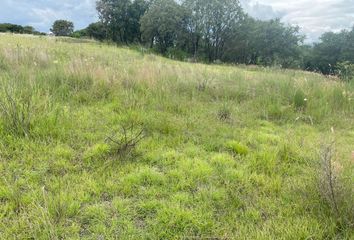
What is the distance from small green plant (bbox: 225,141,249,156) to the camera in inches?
150

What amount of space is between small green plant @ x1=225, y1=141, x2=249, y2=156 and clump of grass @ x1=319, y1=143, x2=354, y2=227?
127 centimetres

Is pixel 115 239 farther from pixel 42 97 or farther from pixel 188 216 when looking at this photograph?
pixel 42 97

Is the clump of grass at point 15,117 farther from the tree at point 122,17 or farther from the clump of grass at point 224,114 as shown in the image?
the tree at point 122,17

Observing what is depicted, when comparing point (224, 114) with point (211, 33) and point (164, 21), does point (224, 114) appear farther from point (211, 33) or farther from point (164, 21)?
point (211, 33)

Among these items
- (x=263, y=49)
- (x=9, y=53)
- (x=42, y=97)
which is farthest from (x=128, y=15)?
(x=42, y=97)

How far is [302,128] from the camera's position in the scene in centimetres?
507

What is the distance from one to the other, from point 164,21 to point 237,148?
3670 cm

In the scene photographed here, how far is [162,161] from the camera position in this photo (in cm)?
344

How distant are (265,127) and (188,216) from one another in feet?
9.57

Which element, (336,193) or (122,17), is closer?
(336,193)

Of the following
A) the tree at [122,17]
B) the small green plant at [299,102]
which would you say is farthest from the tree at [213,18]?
the small green plant at [299,102]

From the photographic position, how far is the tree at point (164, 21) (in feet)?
125

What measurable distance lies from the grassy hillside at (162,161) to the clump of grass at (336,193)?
10 mm

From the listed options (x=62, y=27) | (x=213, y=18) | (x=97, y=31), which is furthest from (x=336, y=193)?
(x=62, y=27)
